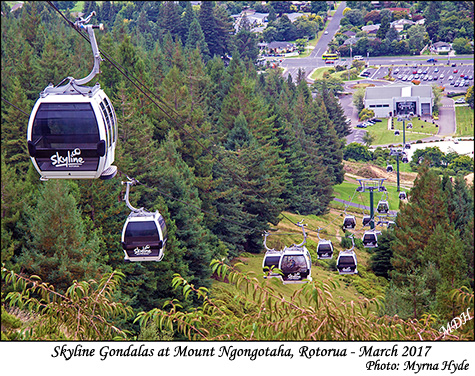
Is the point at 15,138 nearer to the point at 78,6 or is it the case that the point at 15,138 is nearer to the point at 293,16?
the point at 293,16

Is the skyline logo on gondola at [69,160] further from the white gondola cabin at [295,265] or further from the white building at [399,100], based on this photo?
the white building at [399,100]

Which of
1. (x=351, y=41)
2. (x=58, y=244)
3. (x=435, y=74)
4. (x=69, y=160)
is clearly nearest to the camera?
(x=69, y=160)

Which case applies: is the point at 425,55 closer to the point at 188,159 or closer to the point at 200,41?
the point at 200,41

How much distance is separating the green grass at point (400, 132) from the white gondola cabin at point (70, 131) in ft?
305

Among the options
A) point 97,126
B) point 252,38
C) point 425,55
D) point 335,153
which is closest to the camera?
point 97,126

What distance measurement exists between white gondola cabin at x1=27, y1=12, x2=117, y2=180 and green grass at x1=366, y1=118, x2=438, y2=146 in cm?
9305

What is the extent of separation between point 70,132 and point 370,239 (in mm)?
36251

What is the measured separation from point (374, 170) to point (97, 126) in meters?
85.7

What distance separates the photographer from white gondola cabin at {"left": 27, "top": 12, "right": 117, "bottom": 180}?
14070 mm

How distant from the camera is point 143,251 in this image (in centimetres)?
2253

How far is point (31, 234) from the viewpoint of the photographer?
30219mm

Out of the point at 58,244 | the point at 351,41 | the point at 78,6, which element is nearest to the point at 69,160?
the point at 58,244

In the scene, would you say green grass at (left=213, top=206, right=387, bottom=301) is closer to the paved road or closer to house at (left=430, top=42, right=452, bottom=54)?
the paved road

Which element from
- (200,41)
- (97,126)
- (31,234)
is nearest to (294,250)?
(31,234)
